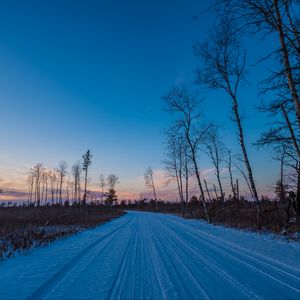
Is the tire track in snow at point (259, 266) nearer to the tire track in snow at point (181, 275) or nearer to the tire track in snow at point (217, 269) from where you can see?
the tire track in snow at point (217, 269)

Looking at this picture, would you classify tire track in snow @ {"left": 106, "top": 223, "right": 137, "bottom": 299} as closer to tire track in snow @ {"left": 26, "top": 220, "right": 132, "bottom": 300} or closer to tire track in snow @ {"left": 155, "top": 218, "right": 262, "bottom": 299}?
tire track in snow @ {"left": 26, "top": 220, "right": 132, "bottom": 300}

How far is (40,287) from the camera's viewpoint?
149 inches

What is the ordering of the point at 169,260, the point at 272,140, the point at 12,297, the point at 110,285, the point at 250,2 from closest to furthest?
the point at 12,297 < the point at 110,285 < the point at 169,260 < the point at 250,2 < the point at 272,140

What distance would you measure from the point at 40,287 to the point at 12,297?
0.44 metres

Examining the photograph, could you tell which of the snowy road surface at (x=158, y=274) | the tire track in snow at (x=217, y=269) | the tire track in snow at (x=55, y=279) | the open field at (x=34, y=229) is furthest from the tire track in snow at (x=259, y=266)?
the open field at (x=34, y=229)

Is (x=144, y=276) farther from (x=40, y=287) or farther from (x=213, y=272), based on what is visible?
(x=40, y=287)

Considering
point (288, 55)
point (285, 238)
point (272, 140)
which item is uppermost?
point (288, 55)

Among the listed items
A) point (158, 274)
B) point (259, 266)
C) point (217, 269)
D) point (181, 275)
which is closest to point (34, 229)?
point (158, 274)

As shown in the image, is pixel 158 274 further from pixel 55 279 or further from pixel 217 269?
pixel 55 279

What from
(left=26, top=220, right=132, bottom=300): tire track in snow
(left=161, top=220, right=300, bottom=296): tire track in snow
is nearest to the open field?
(left=26, top=220, right=132, bottom=300): tire track in snow

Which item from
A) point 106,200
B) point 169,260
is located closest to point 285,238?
point 169,260

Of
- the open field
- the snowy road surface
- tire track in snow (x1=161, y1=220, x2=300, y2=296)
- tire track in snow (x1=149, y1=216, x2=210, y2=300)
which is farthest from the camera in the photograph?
the open field

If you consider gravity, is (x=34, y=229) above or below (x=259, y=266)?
above

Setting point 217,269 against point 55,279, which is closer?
point 55,279
